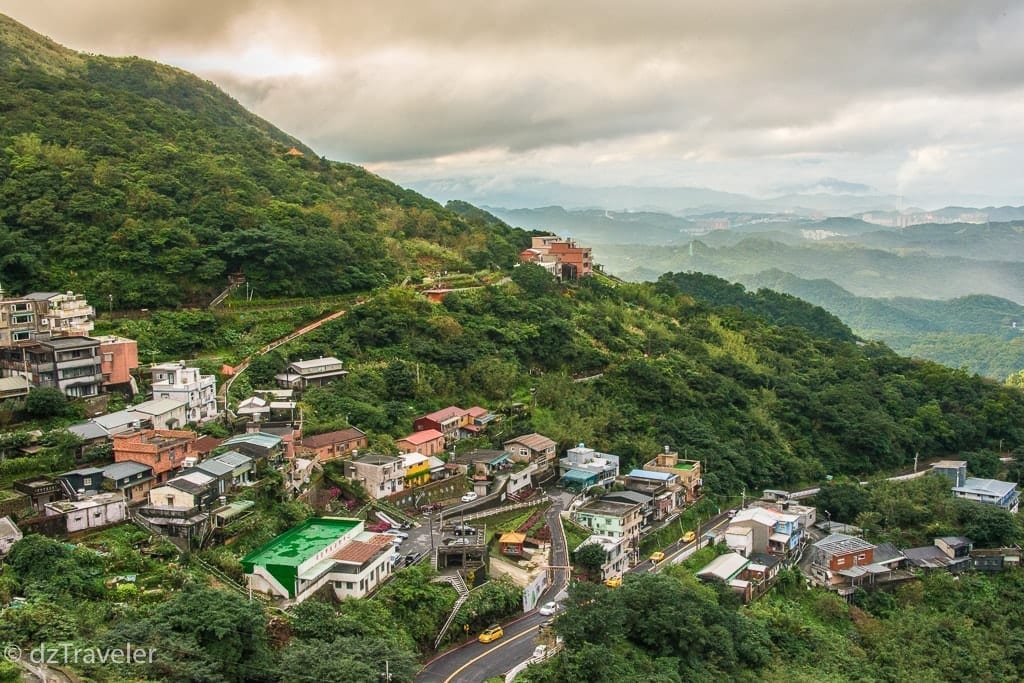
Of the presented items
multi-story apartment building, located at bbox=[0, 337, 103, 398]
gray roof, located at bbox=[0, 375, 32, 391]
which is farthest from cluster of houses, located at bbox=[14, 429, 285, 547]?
gray roof, located at bbox=[0, 375, 32, 391]

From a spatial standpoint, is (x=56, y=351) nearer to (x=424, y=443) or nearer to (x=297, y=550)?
(x=297, y=550)

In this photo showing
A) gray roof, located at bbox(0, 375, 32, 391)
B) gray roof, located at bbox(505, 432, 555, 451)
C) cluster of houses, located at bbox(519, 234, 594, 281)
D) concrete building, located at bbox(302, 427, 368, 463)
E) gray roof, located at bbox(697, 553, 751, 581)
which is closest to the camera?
gray roof, located at bbox(0, 375, 32, 391)

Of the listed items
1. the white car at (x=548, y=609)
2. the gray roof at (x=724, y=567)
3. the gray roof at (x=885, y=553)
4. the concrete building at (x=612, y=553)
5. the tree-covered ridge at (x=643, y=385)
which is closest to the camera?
the white car at (x=548, y=609)

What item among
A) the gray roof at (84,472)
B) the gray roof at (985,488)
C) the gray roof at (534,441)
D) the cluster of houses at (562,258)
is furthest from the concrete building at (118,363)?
the gray roof at (985,488)

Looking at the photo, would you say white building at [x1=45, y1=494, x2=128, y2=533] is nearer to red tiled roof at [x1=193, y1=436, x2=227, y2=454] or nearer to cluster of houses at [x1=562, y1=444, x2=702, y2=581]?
red tiled roof at [x1=193, y1=436, x2=227, y2=454]

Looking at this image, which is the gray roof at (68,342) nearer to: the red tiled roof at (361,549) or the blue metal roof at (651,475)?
the red tiled roof at (361,549)

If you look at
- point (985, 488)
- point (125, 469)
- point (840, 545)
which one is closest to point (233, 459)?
point (125, 469)

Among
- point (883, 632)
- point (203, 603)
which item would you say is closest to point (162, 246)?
point (203, 603)
